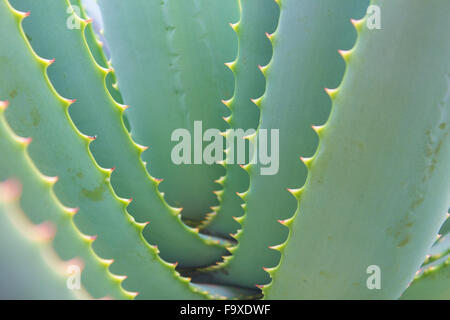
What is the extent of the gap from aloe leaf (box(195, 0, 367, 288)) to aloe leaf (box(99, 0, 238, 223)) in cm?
20

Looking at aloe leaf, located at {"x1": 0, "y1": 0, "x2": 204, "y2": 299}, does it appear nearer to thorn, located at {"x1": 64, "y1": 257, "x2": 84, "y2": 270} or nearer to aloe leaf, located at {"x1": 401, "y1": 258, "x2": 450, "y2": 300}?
thorn, located at {"x1": 64, "y1": 257, "x2": 84, "y2": 270}

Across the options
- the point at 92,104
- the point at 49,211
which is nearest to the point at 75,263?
the point at 49,211

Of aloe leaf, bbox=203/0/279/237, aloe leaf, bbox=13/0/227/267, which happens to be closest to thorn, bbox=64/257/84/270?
aloe leaf, bbox=13/0/227/267

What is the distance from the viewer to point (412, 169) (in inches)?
20.4

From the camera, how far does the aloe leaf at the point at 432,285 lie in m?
0.72

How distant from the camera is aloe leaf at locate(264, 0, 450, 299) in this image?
48 cm

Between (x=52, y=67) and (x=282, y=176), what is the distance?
1.31 feet

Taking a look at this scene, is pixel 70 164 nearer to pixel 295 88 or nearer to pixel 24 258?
pixel 24 258

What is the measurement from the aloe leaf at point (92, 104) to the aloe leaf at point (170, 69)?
0.44ft

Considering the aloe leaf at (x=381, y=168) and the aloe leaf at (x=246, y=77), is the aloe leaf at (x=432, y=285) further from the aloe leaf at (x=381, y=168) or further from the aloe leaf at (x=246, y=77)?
the aloe leaf at (x=246, y=77)

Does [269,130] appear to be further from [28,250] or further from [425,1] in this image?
[28,250]

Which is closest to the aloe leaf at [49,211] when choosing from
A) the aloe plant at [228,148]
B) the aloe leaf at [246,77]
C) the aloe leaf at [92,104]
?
the aloe plant at [228,148]

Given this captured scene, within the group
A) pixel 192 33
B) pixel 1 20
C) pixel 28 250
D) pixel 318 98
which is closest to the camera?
pixel 28 250
